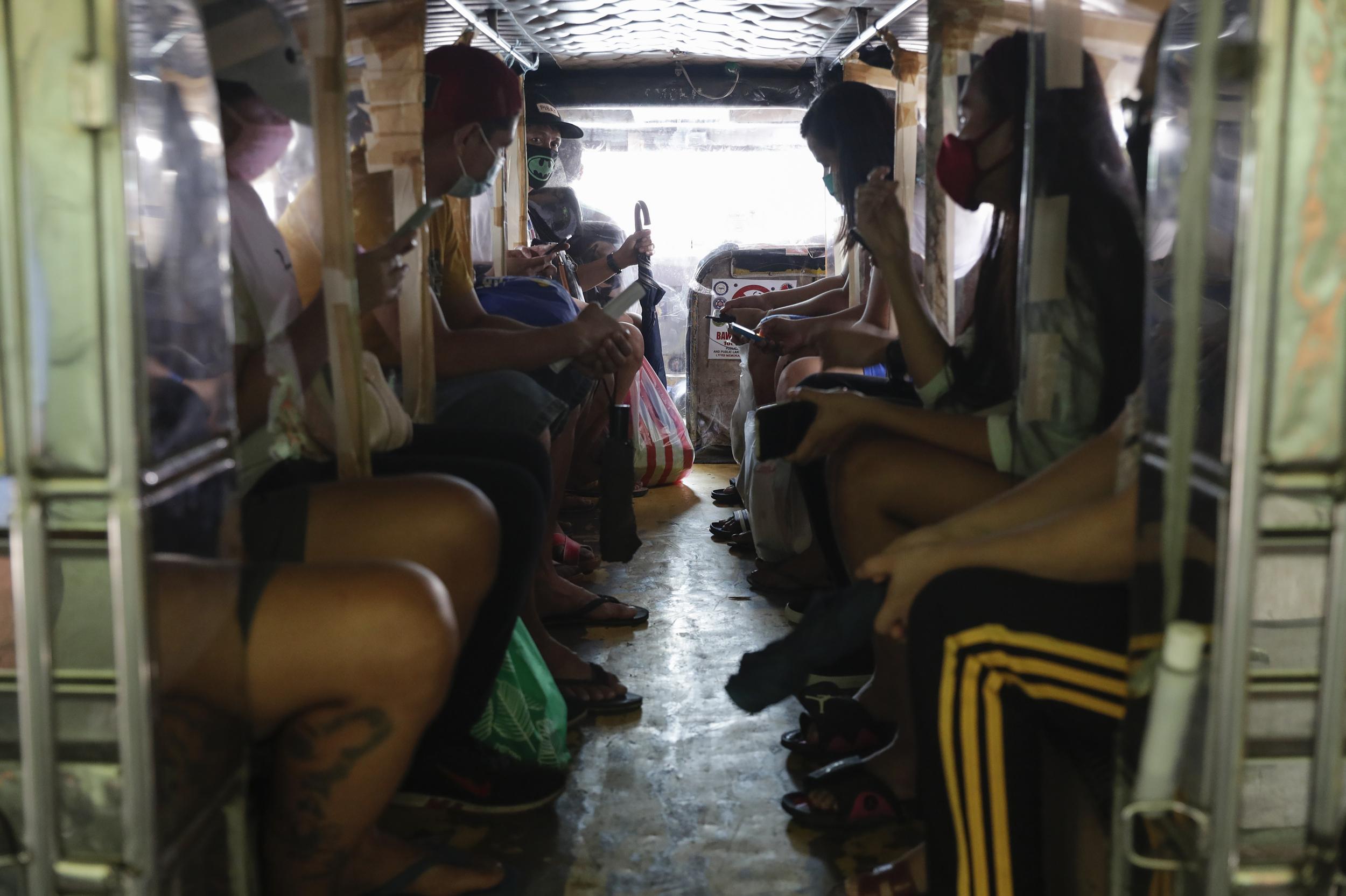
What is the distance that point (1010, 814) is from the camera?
1.37m

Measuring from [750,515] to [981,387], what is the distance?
125 cm

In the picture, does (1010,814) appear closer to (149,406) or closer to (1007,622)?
(1007,622)

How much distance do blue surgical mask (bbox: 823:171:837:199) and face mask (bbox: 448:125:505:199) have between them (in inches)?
50.4

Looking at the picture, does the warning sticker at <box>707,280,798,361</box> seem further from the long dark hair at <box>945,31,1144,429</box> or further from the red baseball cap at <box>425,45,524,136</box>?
the long dark hair at <box>945,31,1144,429</box>

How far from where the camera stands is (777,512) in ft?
11.2

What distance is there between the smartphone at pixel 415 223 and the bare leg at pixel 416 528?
21.2 inches

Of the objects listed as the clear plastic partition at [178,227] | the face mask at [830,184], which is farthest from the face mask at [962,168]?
the clear plastic partition at [178,227]

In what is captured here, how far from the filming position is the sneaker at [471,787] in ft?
6.73

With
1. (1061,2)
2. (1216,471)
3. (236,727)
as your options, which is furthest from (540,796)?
(1061,2)

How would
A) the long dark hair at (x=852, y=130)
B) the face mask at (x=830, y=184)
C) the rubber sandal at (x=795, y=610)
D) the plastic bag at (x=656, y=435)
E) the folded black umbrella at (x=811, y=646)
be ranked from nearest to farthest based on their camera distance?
1. the folded black umbrella at (x=811, y=646)
2. the rubber sandal at (x=795, y=610)
3. the long dark hair at (x=852, y=130)
4. the face mask at (x=830, y=184)
5. the plastic bag at (x=656, y=435)

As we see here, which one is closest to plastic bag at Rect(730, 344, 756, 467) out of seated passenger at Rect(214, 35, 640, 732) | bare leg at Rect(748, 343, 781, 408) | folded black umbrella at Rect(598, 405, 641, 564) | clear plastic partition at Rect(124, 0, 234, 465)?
bare leg at Rect(748, 343, 781, 408)

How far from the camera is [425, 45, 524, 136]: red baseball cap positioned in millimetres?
2768

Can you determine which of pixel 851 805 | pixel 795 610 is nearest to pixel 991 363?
pixel 851 805

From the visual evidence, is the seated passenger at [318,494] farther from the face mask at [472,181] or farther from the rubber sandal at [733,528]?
the rubber sandal at [733,528]
